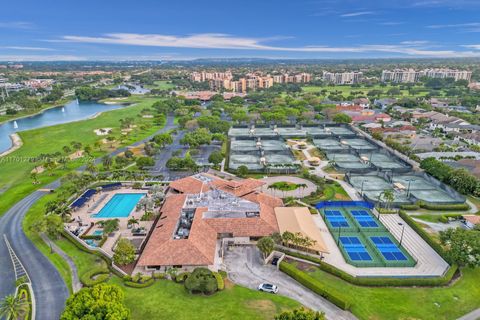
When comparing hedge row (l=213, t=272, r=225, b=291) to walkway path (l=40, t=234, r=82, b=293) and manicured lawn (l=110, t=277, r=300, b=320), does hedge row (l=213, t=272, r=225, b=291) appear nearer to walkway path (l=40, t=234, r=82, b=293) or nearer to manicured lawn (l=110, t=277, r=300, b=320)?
manicured lawn (l=110, t=277, r=300, b=320)

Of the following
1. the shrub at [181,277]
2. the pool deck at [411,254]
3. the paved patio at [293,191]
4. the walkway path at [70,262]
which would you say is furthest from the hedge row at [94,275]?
the paved patio at [293,191]

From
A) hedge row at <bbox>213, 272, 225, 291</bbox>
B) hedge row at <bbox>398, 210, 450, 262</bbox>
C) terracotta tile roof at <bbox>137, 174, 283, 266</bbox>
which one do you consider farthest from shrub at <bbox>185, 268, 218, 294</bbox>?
hedge row at <bbox>398, 210, 450, 262</bbox>

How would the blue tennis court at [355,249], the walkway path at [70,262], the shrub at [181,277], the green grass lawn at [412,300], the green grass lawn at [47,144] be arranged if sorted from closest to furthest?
the green grass lawn at [412,300] → the walkway path at [70,262] → the shrub at [181,277] → the blue tennis court at [355,249] → the green grass lawn at [47,144]

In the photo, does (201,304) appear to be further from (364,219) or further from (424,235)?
(424,235)

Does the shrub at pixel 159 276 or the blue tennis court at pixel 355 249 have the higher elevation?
the shrub at pixel 159 276

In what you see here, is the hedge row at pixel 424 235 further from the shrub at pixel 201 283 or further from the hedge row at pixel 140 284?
the hedge row at pixel 140 284

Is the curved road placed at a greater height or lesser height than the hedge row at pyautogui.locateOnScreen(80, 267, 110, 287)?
lesser
